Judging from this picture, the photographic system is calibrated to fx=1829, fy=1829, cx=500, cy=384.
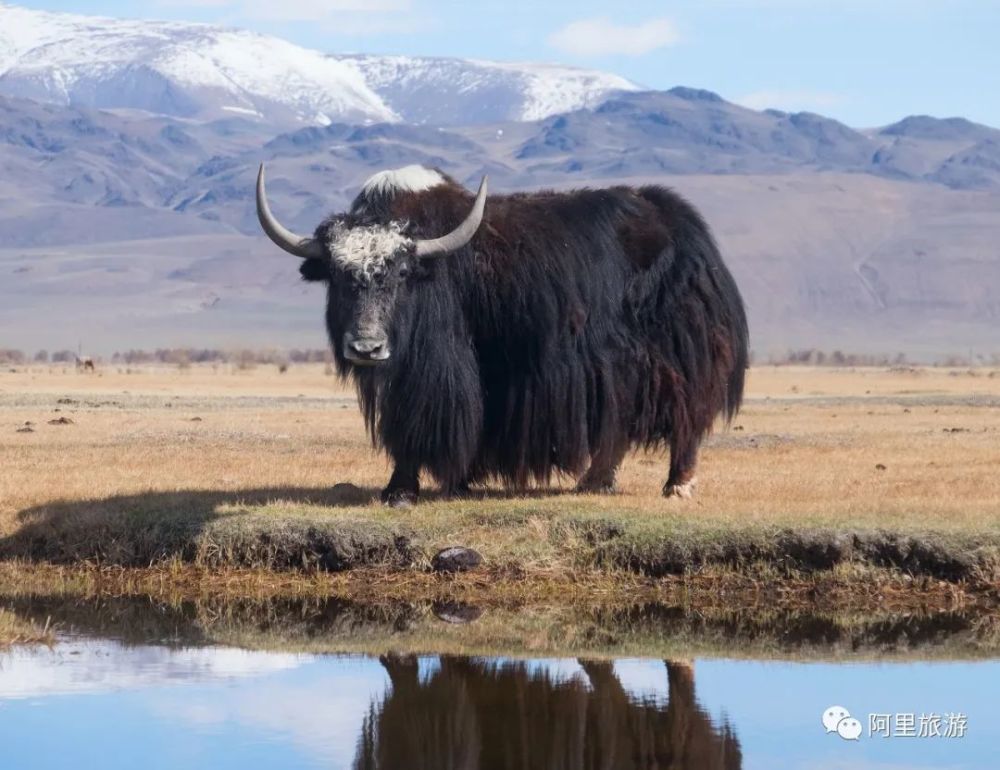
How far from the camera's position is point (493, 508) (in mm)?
14273

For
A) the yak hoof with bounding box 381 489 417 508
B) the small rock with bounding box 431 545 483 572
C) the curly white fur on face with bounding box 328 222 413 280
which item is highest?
the curly white fur on face with bounding box 328 222 413 280

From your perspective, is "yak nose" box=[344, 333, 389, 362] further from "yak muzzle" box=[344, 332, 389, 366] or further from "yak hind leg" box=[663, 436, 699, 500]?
"yak hind leg" box=[663, 436, 699, 500]

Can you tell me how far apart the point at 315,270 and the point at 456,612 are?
307 cm

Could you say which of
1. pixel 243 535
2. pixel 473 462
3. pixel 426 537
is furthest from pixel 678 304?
pixel 243 535

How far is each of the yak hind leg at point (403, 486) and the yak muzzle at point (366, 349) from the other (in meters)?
1.31

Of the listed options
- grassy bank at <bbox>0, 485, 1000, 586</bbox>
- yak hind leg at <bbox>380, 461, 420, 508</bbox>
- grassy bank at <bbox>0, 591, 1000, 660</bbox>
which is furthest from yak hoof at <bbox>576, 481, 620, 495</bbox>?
grassy bank at <bbox>0, 591, 1000, 660</bbox>

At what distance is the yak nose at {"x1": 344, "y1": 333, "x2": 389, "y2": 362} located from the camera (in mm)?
13625

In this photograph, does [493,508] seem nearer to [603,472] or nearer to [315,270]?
[603,472]

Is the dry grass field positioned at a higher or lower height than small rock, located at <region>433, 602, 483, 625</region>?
higher

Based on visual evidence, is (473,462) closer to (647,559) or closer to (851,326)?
(647,559)

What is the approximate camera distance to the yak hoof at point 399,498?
14680 millimetres

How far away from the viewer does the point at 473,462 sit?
595 inches

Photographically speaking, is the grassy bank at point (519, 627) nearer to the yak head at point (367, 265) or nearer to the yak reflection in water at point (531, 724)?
the yak reflection in water at point (531, 724)

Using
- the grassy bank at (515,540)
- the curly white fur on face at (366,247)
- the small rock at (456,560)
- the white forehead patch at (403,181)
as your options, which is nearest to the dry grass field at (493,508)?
the grassy bank at (515,540)
